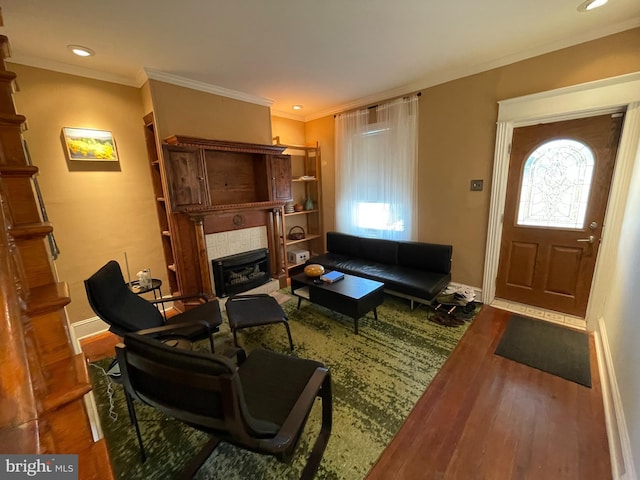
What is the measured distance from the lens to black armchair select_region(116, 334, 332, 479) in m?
0.99

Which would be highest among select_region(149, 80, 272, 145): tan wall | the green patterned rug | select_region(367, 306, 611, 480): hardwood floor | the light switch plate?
select_region(149, 80, 272, 145): tan wall

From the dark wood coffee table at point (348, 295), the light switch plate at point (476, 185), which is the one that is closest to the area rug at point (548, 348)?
the dark wood coffee table at point (348, 295)

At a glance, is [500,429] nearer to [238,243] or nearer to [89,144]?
[238,243]

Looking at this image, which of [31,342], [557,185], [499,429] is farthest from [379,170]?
[31,342]

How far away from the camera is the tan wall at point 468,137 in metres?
2.38

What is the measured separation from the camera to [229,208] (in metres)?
3.26

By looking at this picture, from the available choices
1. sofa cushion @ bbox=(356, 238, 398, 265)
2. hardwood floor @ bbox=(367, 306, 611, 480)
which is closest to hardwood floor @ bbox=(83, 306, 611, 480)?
hardwood floor @ bbox=(367, 306, 611, 480)

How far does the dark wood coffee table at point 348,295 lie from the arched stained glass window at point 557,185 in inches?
71.2

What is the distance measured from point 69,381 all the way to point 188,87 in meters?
3.17

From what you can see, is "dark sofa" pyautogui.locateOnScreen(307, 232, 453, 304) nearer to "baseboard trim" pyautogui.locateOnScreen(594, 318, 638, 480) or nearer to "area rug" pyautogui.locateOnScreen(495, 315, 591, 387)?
"area rug" pyautogui.locateOnScreen(495, 315, 591, 387)

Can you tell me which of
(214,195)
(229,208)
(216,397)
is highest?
(214,195)

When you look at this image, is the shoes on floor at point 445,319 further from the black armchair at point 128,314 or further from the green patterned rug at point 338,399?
the black armchair at point 128,314

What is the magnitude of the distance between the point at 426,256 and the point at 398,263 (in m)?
0.41

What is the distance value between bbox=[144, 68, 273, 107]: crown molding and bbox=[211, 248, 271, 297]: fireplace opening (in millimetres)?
1990
